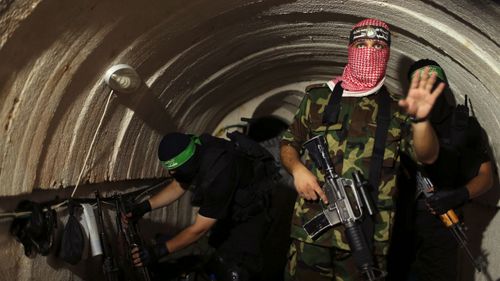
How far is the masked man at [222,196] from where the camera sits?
3.30 meters

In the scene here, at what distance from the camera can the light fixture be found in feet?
9.44

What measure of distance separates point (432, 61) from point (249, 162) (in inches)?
63.8

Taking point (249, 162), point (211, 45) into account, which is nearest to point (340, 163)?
point (249, 162)

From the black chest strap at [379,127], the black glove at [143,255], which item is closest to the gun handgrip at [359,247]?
the black chest strap at [379,127]

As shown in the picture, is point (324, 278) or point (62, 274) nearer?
point (324, 278)

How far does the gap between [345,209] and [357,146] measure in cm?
38

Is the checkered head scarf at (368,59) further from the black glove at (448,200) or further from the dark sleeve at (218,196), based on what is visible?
the dark sleeve at (218,196)

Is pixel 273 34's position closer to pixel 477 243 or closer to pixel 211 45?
pixel 211 45

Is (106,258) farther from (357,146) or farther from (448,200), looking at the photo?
(448,200)

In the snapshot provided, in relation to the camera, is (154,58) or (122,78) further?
(154,58)

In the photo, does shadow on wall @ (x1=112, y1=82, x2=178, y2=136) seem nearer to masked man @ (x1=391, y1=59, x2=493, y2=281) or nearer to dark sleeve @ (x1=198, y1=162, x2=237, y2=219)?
dark sleeve @ (x1=198, y1=162, x2=237, y2=219)

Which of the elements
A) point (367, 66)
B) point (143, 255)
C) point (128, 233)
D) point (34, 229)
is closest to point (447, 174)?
point (367, 66)

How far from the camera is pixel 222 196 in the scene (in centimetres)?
333

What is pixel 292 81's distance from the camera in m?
5.30
